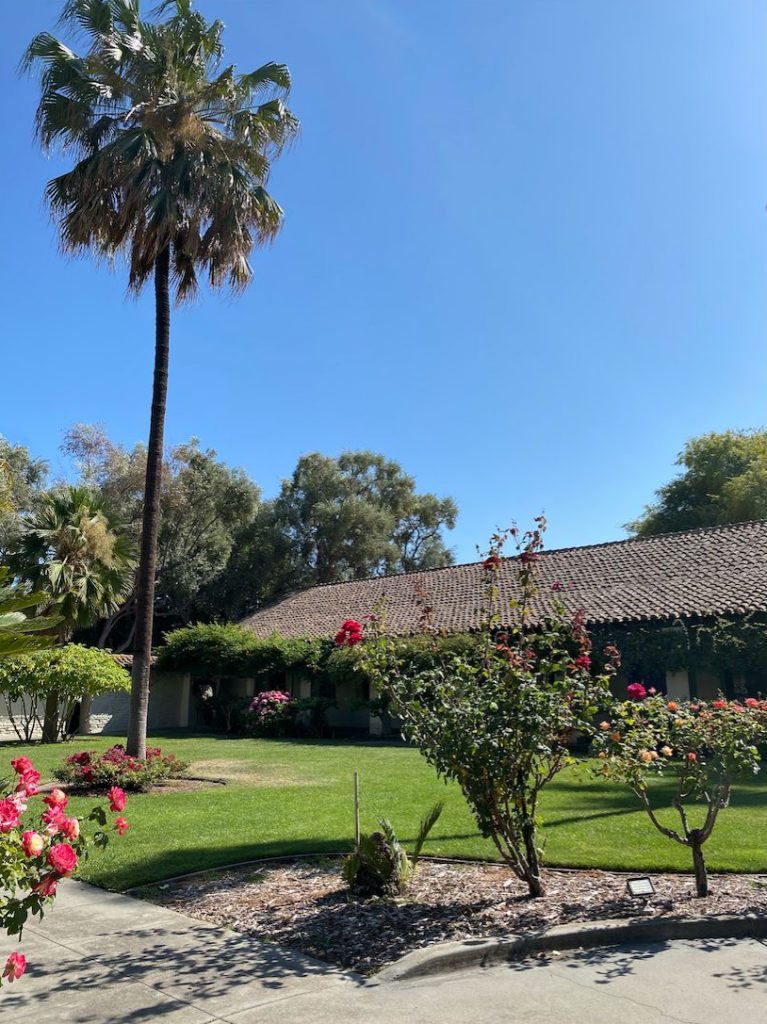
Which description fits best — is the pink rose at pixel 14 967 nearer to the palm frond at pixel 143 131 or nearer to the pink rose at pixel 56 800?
the pink rose at pixel 56 800

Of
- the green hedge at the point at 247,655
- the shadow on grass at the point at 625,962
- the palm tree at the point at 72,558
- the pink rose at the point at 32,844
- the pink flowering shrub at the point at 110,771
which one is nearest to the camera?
the pink rose at the point at 32,844

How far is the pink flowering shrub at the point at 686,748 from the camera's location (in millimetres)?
6184

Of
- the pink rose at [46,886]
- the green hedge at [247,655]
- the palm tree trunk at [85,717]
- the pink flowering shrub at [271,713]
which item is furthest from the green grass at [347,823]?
the palm tree trunk at [85,717]

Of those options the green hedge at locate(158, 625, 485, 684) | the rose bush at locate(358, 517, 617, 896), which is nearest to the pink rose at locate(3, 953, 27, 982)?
the rose bush at locate(358, 517, 617, 896)

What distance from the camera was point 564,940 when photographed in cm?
534

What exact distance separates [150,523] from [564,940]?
10.8 meters

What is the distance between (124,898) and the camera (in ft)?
21.7

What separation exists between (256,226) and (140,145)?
2.58 metres

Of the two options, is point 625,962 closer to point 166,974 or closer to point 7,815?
point 166,974

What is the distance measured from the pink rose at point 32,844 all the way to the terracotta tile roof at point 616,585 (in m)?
15.5

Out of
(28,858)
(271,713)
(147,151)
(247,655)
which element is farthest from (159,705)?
(28,858)

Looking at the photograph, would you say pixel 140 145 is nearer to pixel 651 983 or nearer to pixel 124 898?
pixel 124 898

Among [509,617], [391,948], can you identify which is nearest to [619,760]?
[391,948]

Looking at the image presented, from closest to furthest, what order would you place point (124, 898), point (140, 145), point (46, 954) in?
point (46, 954) < point (124, 898) < point (140, 145)
